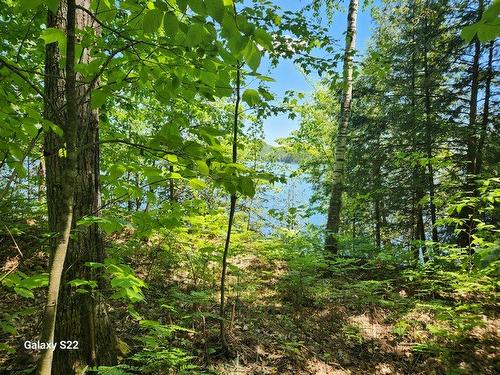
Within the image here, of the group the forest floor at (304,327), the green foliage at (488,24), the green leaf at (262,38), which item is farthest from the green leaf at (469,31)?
the forest floor at (304,327)

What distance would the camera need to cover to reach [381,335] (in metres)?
4.96

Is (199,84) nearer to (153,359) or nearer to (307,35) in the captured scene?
(153,359)

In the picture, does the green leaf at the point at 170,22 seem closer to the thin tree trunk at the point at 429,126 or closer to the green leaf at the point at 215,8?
the green leaf at the point at 215,8

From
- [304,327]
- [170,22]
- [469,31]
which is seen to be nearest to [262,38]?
[170,22]

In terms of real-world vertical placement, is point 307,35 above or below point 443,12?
below

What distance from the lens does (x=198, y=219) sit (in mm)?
4691

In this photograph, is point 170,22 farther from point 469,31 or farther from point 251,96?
point 469,31

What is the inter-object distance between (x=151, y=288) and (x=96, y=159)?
2779mm

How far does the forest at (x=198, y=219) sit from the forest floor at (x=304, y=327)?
0.10ft

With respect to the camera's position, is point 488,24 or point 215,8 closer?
point 215,8

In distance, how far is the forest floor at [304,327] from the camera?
382 cm

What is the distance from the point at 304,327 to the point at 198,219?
2.22 m

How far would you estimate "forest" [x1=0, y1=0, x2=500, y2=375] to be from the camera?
160cm

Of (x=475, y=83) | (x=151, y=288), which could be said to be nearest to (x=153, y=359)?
(x=151, y=288)
